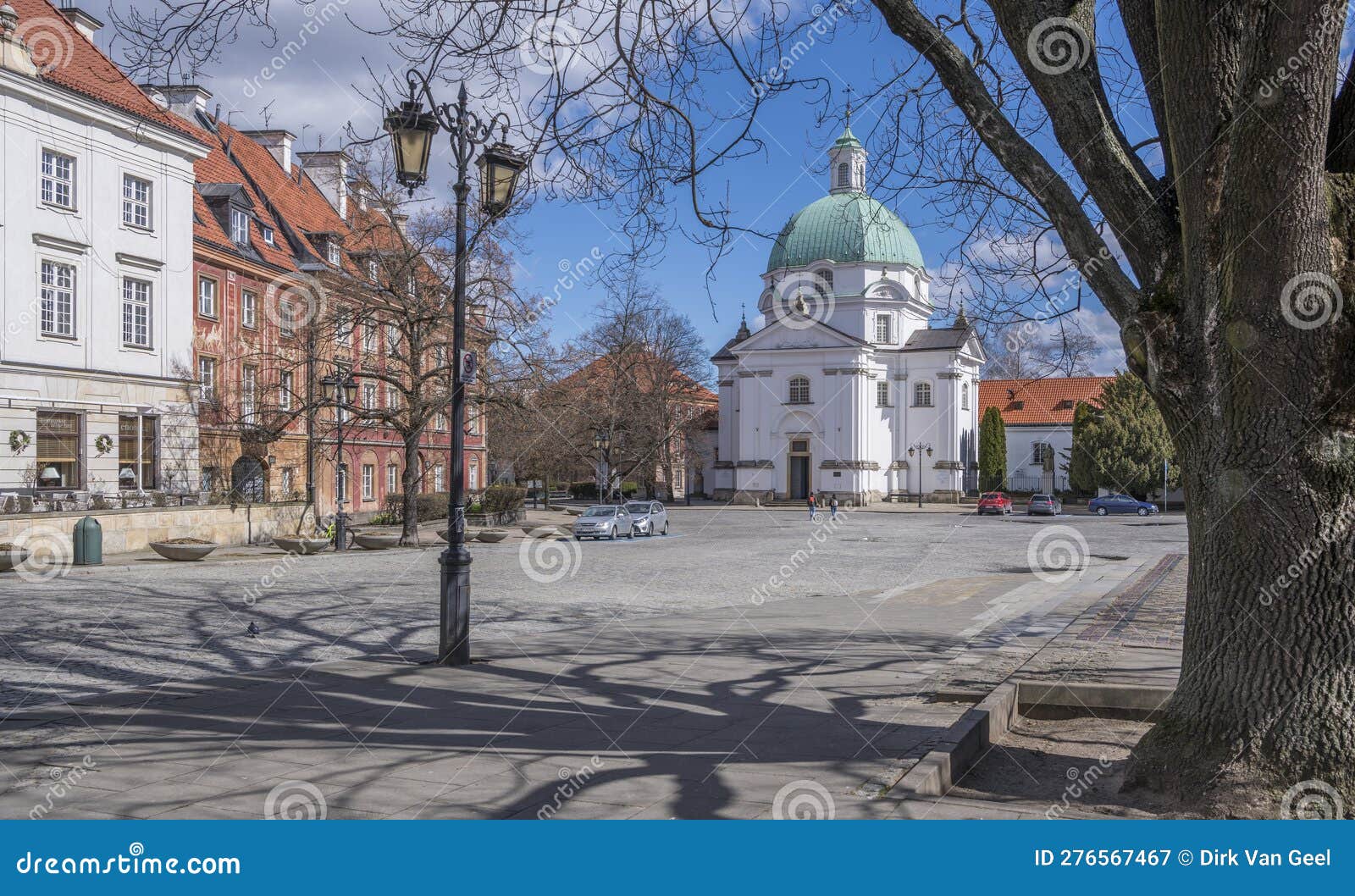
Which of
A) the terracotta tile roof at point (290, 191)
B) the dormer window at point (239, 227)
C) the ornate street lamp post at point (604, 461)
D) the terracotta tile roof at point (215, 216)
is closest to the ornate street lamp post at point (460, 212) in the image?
the terracotta tile roof at point (215, 216)

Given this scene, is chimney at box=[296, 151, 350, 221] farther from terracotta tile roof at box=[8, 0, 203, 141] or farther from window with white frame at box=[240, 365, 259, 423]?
terracotta tile roof at box=[8, 0, 203, 141]

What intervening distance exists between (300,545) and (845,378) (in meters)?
49.6

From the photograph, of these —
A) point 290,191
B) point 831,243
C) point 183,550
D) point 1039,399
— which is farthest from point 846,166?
point 183,550

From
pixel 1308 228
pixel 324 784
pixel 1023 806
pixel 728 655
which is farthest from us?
pixel 728 655

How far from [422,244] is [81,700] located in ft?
71.6

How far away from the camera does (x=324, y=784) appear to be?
19.5 feet

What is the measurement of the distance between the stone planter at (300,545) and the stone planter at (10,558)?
20.5 feet

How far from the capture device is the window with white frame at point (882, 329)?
2906 inches

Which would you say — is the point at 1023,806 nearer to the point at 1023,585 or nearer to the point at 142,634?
the point at 142,634

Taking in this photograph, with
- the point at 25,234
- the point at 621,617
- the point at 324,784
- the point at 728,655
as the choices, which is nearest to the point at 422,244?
the point at 25,234

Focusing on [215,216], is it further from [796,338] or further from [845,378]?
[845,378]

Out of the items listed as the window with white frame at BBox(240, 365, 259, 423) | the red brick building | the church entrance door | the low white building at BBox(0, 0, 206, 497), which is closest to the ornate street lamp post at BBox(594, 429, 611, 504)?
the red brick building

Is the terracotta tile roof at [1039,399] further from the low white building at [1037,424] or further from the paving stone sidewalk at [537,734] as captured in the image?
the paving stone sidewalk at [537,734]

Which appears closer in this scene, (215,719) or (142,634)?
(215,719)
